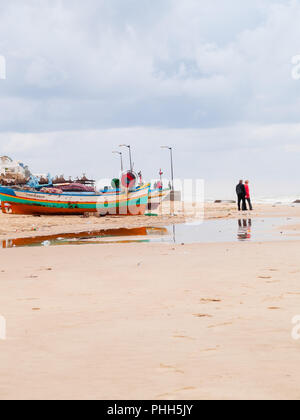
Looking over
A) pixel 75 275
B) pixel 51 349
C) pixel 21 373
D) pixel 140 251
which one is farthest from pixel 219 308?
pixel 140 251

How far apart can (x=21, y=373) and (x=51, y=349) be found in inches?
27.2

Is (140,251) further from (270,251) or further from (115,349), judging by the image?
(115,349)

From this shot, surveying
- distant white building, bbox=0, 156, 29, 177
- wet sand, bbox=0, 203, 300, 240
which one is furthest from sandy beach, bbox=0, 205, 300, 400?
distant white building, bbox=0, 156, 29, 177

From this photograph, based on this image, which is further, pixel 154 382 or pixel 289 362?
pixel 289 362

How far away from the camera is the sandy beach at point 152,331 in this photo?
4059 mm

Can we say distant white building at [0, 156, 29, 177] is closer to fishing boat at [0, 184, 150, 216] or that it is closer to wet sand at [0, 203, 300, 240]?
fishing boat at [0, 184, 150, 216]

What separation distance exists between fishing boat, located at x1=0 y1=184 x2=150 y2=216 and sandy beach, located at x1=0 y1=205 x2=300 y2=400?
28.4 metres

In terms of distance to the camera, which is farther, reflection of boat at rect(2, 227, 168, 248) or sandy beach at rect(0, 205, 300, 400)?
reflection of boat at rect(2, 227, 168, 248)

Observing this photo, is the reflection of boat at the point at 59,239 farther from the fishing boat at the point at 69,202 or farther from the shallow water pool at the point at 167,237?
the fishing boat at the point at 69,202

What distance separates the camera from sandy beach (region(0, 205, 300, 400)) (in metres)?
4.06

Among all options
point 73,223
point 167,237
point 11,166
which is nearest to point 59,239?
point 167,237

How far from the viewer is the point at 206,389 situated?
3924 mm

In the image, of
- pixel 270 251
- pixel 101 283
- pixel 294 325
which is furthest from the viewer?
pixel 270 251

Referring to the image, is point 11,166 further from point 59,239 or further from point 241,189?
point 59,239
